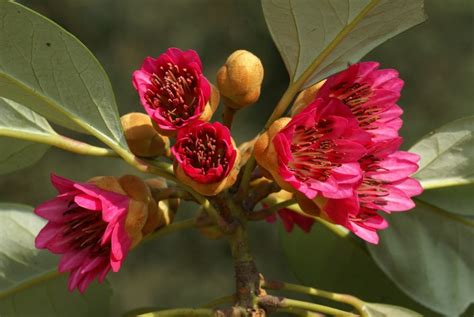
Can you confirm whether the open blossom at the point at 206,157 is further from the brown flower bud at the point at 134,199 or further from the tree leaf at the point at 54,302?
the tree leaf at the point at 54,302

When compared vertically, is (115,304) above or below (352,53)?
below

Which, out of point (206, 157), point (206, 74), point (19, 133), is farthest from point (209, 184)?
point (206, 74)

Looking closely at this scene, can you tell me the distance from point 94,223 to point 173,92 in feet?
0.55

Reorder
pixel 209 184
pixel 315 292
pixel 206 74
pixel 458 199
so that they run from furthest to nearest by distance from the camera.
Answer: pixel 206 74
pixel 458 199
pixel 315 292
pixel 209 184

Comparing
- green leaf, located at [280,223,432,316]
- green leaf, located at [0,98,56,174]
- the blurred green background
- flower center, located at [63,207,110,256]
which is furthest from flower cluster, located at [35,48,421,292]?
the blurred green background

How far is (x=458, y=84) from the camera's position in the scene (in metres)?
4.25

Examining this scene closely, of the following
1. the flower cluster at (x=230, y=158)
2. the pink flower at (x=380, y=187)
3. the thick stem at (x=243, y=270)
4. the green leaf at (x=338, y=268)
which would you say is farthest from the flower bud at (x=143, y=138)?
the green leaf at (x=338, y=268)

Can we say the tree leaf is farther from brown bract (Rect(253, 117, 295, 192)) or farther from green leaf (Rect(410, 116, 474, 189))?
green leaf (Rect(410, 116, 474, 189))

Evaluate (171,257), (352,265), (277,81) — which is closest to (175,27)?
(277,81)

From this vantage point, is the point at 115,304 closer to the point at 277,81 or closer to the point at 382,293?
the point at 277,81

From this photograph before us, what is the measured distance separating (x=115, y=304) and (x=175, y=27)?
147 cm

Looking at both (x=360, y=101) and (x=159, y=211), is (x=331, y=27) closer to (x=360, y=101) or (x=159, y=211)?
(x=360, y=101)

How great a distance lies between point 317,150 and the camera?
0.96m

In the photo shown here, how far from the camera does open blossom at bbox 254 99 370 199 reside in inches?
35.6
